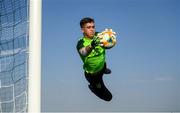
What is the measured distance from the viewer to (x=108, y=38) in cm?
489

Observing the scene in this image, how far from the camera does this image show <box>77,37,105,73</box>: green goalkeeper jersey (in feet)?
17.5

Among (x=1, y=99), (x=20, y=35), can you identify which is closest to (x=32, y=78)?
(x=20, y=35)

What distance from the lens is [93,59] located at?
5.54m

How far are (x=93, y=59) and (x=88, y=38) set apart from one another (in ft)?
1.17

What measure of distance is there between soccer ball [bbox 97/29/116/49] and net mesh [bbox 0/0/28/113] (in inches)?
37.8

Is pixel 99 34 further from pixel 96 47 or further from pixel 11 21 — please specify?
pixel 11 21

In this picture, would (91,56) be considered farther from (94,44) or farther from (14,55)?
(14,55)

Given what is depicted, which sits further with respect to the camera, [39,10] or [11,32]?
[11,32]

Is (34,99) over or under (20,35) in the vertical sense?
under

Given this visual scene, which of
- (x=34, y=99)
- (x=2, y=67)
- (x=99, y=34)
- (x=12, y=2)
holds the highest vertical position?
(x=12, y=2)

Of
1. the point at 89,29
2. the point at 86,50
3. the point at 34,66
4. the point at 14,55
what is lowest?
the point at 34,66

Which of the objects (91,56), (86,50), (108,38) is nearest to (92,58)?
(91,56)

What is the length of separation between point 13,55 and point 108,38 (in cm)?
108

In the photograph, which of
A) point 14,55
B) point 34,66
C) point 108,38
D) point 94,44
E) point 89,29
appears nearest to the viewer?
point 34,66
